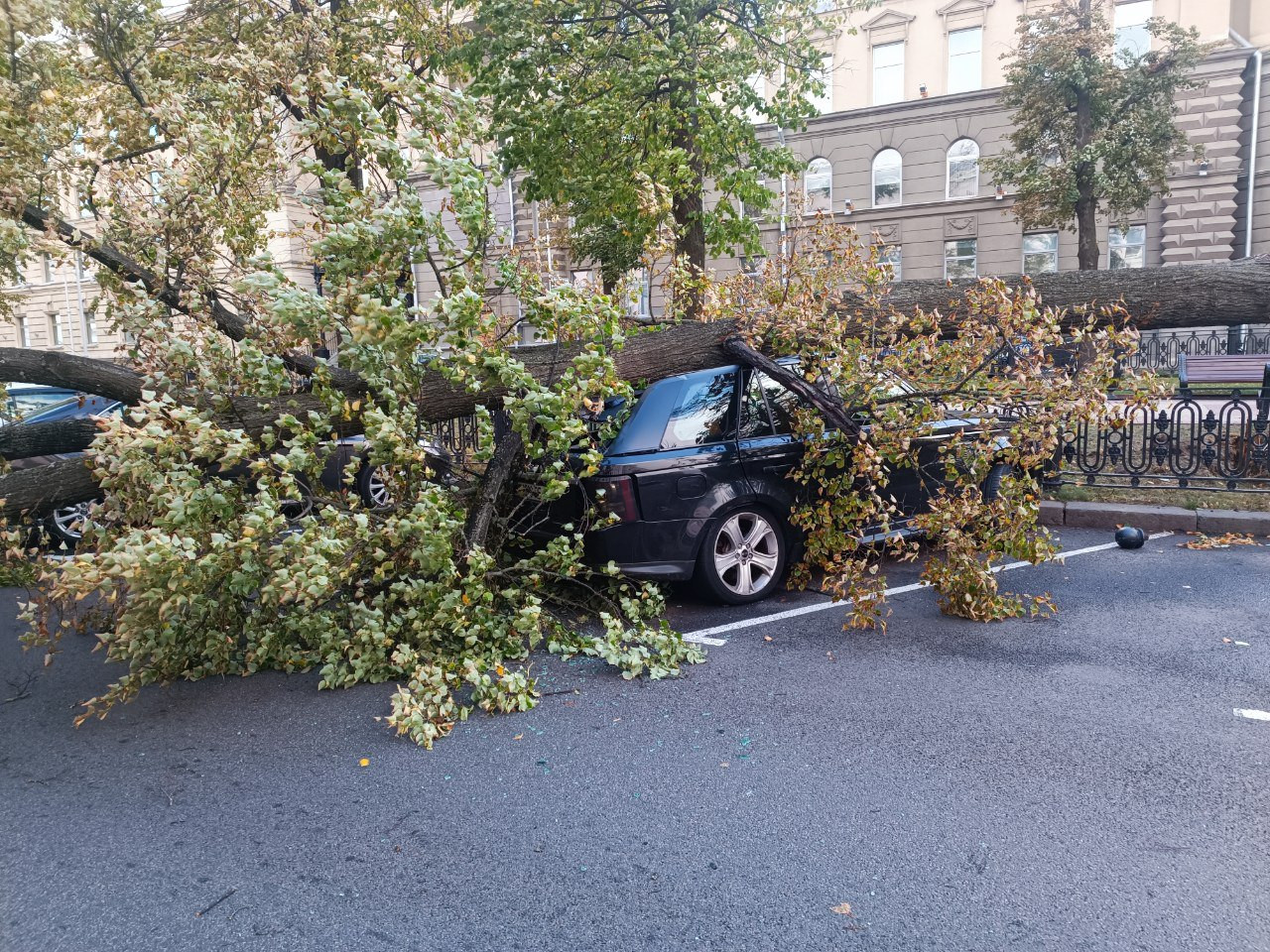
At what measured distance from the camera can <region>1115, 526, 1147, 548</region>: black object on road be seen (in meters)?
7.99

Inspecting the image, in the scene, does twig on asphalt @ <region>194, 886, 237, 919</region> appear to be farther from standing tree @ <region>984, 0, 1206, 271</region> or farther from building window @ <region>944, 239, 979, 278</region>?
building window @ <region>944, 239, 979, 278</region>

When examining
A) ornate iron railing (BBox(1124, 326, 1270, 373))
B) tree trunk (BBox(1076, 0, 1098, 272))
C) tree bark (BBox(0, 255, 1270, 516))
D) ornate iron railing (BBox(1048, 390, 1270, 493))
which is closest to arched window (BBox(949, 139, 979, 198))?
tree trunk (BBox(1076, 0, 1098, 272))

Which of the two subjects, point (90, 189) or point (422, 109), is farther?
point (90, 189)

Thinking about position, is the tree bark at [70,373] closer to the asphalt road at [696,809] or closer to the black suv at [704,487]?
the asphalt road at [696,809]

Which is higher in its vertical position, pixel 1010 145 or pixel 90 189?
pixel 1010 145

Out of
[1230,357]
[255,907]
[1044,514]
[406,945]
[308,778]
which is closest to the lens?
[406,945]

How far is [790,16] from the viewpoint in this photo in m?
13.0

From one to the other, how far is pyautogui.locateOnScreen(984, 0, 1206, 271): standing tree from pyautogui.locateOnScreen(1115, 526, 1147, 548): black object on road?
17.6 metres

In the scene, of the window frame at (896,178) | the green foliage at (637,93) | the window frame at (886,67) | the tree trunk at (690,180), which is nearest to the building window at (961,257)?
the window frame at (896,178)

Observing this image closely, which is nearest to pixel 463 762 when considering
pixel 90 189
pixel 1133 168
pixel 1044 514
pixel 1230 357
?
pixel 90 189

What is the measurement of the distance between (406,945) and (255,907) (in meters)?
0.57

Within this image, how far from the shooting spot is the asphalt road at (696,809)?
113 inches

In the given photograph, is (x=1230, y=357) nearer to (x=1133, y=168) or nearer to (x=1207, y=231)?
(x=1133, y=168)

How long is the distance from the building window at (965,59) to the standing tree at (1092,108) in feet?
20.1
